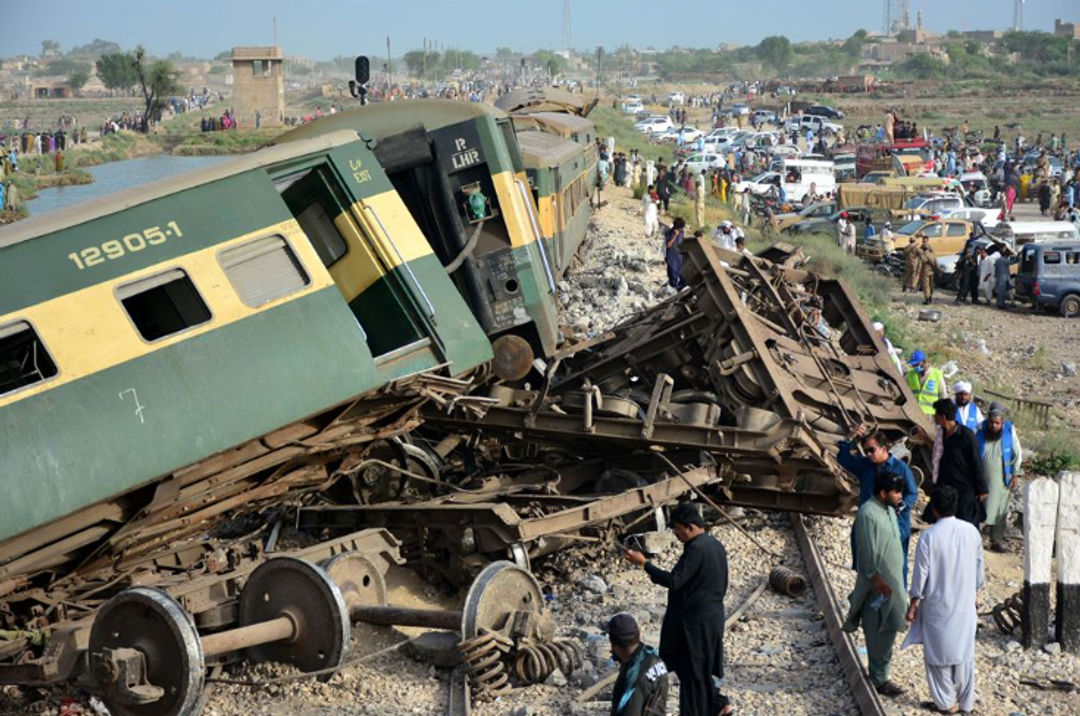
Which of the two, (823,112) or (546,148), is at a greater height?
(546,148)

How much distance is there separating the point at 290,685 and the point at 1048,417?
1432cm

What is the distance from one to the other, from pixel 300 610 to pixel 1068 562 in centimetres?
501

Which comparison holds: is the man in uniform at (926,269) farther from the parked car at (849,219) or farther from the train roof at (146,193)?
the train roof at (146,193)

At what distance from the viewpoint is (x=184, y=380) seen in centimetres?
855

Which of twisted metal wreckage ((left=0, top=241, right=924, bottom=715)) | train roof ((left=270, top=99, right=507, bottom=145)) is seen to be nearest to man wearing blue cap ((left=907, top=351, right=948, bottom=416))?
twisted metal wreckage ((left=0, top=241, right=924, bottom=715))

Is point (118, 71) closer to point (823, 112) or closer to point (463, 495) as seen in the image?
point (823, 112)

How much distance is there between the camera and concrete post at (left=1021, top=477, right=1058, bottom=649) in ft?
31.1

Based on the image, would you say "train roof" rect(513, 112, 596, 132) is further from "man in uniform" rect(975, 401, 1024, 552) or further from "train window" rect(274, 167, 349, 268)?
"train window" rect(274, 167, 349, 268)

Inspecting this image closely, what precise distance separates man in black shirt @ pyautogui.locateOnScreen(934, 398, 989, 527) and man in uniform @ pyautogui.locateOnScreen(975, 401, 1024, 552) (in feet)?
1.32

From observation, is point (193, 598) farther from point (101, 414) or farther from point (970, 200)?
point (970, 200)

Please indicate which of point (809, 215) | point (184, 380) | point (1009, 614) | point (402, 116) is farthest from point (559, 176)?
point (809, 215)

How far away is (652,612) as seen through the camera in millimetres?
10281

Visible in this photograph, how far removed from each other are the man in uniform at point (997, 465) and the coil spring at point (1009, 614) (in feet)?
5.40

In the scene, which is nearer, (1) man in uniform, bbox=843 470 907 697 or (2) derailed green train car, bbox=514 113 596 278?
(1) man in uniform, bbox=843 470 907 697
